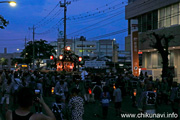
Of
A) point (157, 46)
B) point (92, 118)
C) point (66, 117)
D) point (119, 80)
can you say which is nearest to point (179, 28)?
point (157, 46)

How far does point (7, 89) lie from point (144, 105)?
257 inches

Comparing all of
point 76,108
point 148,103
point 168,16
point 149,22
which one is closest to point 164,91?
point 148,103

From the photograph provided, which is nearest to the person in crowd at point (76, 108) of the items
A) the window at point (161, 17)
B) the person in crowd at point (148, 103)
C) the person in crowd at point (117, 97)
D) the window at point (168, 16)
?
the person in crowd at point (148, 103)

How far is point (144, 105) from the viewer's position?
9.30 meters

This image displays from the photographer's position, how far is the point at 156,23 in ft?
138

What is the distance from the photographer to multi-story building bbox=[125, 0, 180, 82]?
37406 millimetres

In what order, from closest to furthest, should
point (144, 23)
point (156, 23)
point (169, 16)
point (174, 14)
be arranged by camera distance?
1. point (174, 14)
2. point (169, 16)
3. point (156, 23)
4. point (144, 23)

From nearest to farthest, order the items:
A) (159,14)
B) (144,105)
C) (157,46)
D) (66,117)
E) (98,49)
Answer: (66,117) < (144,105) < (157,46) < (159,14) < (98,49)

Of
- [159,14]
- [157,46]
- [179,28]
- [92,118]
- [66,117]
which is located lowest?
[92,118]

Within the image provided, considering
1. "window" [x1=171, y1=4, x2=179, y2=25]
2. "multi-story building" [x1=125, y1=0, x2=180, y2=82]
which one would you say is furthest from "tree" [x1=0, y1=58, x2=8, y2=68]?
"window" [x1=171, y1=4, x2=179, y2=25]

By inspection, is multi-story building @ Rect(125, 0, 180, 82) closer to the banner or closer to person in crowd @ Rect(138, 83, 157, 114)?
the banner

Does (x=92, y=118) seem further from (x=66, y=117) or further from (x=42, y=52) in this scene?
(x=42, y=52)

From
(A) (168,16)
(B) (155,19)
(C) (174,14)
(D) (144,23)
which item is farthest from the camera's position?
(D) (144,23)

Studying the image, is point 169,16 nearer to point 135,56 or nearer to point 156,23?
point 156,23
